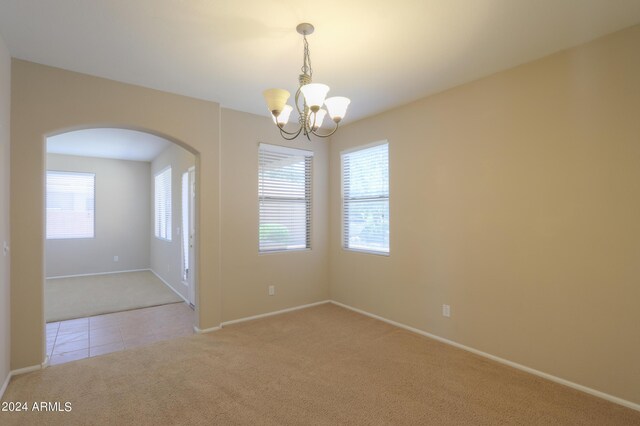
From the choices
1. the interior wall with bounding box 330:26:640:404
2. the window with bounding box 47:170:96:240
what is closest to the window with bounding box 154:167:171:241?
the window with bounding box 47:170:96:240

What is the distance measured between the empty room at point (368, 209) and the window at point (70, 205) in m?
3.84

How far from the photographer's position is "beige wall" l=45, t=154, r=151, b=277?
684 cm

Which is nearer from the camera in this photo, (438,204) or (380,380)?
(380,380)

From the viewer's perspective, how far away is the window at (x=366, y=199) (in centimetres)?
410

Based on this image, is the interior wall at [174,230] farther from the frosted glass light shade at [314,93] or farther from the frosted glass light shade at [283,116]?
the frosted glass light shade at [314,93]

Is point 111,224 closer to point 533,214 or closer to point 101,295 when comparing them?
point 101,295

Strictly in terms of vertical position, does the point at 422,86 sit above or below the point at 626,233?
above

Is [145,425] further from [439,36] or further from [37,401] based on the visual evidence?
[439,36]

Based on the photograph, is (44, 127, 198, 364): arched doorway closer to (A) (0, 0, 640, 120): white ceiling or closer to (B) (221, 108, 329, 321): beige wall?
(B) (221, 108, 329, 321): beige wall

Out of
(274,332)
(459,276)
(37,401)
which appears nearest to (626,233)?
(459,276)

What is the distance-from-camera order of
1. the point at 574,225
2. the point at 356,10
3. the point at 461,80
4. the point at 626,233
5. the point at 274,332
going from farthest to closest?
the point at 274,332, the point at 461,80, the point at 574,225, the point at 626,233, the point at 356,10

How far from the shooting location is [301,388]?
251 cm

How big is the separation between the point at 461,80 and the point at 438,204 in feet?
4.09

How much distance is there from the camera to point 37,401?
92.2 inches
